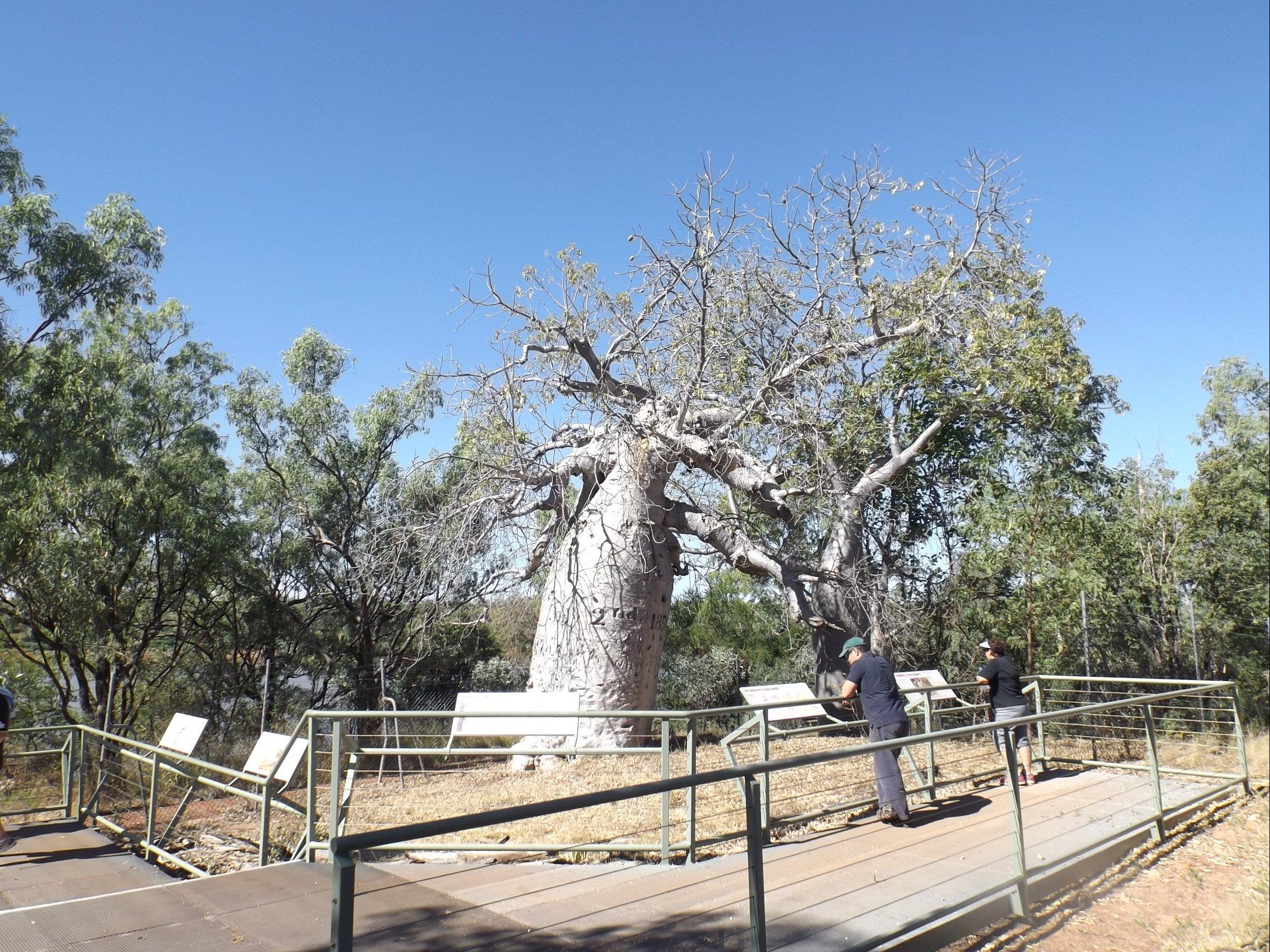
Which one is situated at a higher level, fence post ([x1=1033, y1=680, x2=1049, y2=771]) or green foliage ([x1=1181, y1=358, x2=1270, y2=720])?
green foliage ([x1=1181, y1=358, x2=1270, y2=720])

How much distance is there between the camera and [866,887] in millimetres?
4230

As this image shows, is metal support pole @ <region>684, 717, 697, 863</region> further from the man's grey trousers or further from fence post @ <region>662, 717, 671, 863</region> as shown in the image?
the man's grey trousers

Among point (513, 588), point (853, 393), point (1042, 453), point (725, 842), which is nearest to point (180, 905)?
point (725, 842)

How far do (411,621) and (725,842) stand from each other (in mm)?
11366

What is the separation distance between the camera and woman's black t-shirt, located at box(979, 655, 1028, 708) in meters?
7.50

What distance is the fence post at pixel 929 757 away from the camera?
653 centimetres

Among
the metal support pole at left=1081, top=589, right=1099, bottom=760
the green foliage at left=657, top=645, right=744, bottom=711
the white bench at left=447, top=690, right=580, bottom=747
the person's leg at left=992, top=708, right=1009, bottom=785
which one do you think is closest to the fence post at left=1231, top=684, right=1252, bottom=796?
the metal support pole at left=1081, top=589, right=1099, bottom=760

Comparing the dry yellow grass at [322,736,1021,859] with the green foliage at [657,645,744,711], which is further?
the green foliage at [657,645,744,711]

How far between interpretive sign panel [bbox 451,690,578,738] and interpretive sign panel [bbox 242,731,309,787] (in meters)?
1.15

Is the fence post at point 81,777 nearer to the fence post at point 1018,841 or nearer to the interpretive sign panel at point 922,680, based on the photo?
the interpretive sign panel at point 922,680

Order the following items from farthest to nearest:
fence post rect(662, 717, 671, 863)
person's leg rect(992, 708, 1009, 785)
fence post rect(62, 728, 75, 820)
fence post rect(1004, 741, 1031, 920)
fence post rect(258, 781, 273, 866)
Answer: fence post rect(62, 728, 75, 820), fence post rect(258, 781, 273, 866), fence post rect(662, 717, 671, 863), person's leg rect(992, 708, 1009, 785), fence post rect(1004, 741, 1031, 920)

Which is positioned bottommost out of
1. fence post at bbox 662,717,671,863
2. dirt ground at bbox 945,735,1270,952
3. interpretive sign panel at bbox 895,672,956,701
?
dirt ground at bbox 945,735,1270,952

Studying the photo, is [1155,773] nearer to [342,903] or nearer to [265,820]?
[342,903]

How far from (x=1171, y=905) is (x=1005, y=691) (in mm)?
2828
